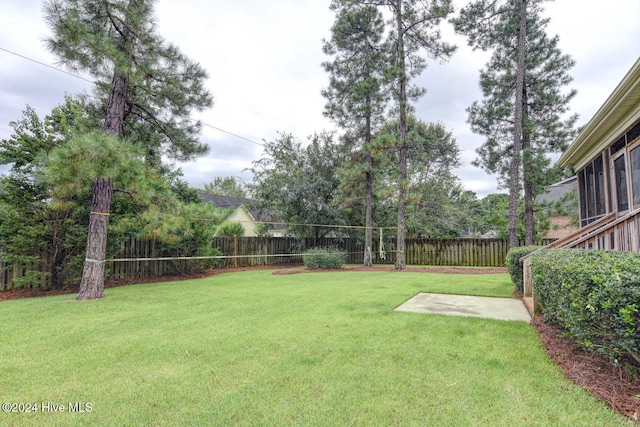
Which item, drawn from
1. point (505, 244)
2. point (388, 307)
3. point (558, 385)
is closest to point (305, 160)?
point (505, 244)

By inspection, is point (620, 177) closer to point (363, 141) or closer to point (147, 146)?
point (363, 141)

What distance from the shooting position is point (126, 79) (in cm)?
688

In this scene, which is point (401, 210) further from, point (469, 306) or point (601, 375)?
point (601, 375)

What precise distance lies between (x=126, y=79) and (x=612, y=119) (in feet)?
30.6

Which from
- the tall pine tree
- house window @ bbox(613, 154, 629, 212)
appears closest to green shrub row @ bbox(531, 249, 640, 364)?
house window @ bbox(613, 154, 629, 212)

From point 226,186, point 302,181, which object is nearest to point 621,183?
point 302,181

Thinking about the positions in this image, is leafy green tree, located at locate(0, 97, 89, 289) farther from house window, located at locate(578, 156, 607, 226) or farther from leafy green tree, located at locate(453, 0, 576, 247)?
leafy green tree, located at locate(453, 0, 576, 247)

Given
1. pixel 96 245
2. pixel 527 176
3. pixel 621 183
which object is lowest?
pixel 96 245

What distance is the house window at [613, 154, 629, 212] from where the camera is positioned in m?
5.42

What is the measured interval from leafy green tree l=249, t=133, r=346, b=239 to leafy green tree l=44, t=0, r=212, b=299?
6.06m

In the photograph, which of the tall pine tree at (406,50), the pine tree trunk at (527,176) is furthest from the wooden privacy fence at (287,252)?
the tall pine tree at (406,50)

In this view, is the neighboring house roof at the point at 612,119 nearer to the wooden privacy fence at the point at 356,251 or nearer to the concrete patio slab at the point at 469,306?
the concrete patio slab at the point at 469,306

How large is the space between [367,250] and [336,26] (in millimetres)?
9222

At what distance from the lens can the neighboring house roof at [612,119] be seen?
391 cm
